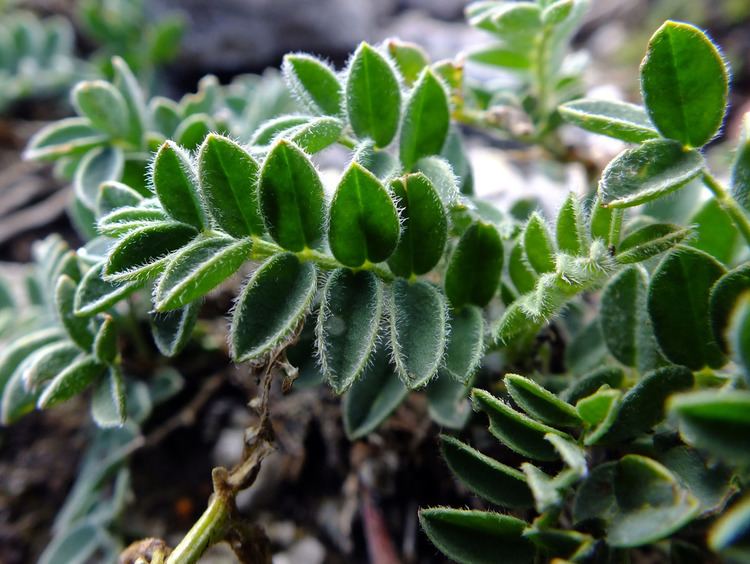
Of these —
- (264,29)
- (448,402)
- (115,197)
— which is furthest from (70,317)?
(264,29)

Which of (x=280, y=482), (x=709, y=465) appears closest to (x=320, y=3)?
(x=280, y=482)

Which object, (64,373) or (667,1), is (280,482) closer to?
(64,373)

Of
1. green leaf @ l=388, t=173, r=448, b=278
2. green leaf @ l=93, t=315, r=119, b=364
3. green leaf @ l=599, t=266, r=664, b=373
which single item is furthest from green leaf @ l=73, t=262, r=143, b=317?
green leaf @ l=599, t=266, r=664, b=373

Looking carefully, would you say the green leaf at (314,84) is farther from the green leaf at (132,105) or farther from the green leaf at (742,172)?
the green leaf at (742,172)

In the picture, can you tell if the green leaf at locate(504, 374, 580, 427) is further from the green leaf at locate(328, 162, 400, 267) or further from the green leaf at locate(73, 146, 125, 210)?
the green leaf at locate(73, 146, 125, 210)

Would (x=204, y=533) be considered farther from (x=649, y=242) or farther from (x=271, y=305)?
(x=649, y=242)

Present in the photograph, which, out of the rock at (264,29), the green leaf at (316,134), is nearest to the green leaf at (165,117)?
the green leaf at (316,134)
